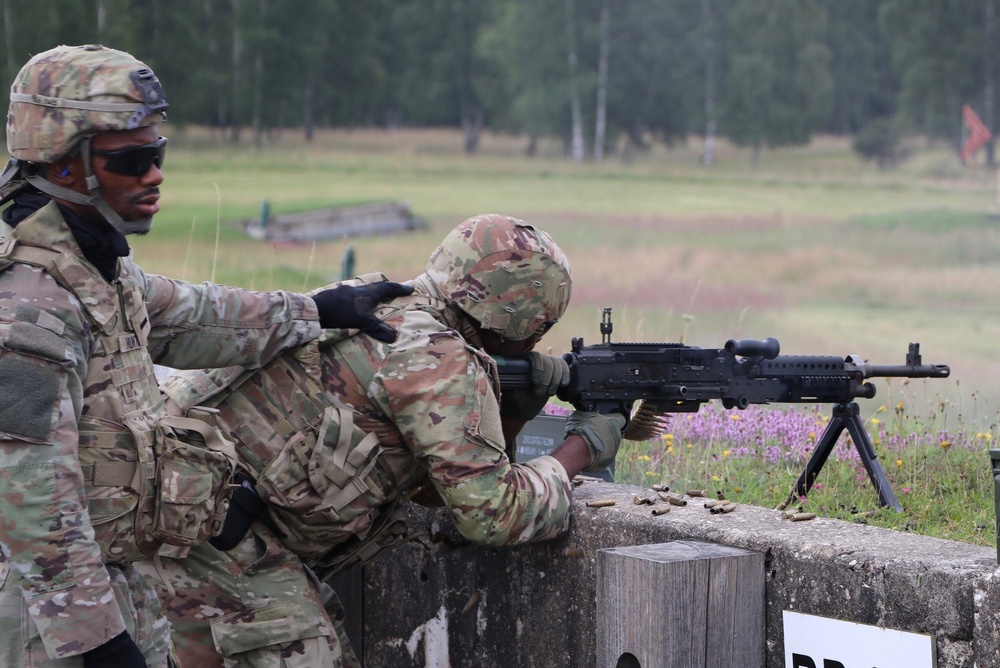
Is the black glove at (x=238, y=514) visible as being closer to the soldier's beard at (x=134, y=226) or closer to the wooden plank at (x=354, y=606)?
the soldier's beard at (x=134, y=226)

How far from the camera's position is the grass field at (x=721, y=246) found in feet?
19.0

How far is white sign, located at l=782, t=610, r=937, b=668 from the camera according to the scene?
3115 millimetres

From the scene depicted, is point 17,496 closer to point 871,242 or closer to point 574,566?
point 574,566

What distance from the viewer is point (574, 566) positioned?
4.01 metres

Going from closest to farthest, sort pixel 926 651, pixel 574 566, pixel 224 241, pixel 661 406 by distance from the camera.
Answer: pixel 926 651, pixel 574 566, pixel 661 406, pixel 224 241

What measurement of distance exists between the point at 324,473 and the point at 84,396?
0.87 metres

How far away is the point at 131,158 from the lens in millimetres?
3100

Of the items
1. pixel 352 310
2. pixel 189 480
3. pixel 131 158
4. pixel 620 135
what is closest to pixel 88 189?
pixel 131 158

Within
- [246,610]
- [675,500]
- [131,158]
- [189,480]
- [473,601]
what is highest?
[131,158]

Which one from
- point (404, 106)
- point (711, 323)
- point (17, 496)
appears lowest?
point (711, 323)

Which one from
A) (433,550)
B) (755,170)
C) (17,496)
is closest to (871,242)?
(755,170)

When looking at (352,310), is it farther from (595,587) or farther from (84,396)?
(595,587)

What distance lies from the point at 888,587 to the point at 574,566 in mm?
1099

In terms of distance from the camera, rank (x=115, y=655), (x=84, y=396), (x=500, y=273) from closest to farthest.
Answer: (x=115, y=655) < (x=84, y=396) < (x=500, y=273)
